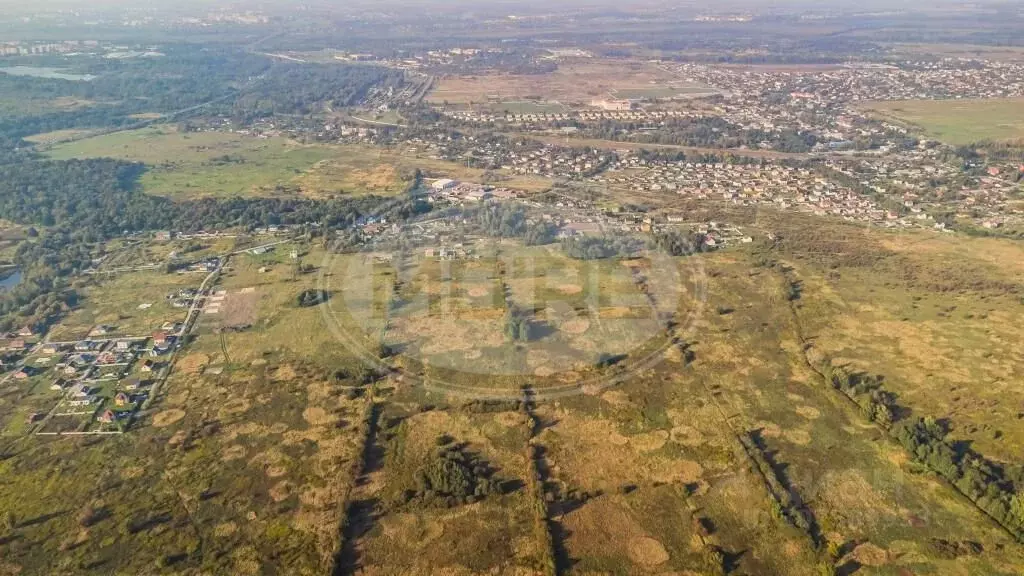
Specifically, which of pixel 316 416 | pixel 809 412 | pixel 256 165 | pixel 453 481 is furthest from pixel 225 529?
pixel 256 165

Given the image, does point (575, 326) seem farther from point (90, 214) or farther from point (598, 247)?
point (90, 214)

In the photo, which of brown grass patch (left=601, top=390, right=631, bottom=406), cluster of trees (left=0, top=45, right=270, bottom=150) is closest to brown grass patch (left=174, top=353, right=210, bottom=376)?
brown grass patch (left=601, top=390, right=631, bottom=406)

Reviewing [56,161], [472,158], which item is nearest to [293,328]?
[472,158]

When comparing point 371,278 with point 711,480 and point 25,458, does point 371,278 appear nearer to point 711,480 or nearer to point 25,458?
point 25,458

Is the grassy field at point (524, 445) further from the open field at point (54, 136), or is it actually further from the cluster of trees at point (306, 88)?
the cluster of trees at point (306, 88)

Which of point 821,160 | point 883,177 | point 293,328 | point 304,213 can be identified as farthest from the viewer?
point 821,160

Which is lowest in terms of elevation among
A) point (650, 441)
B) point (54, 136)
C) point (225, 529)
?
point (225, 529)

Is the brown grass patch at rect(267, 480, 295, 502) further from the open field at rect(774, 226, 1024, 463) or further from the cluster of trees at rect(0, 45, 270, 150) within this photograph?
the cluster of trees at rect(0, 45, 270, 150)
